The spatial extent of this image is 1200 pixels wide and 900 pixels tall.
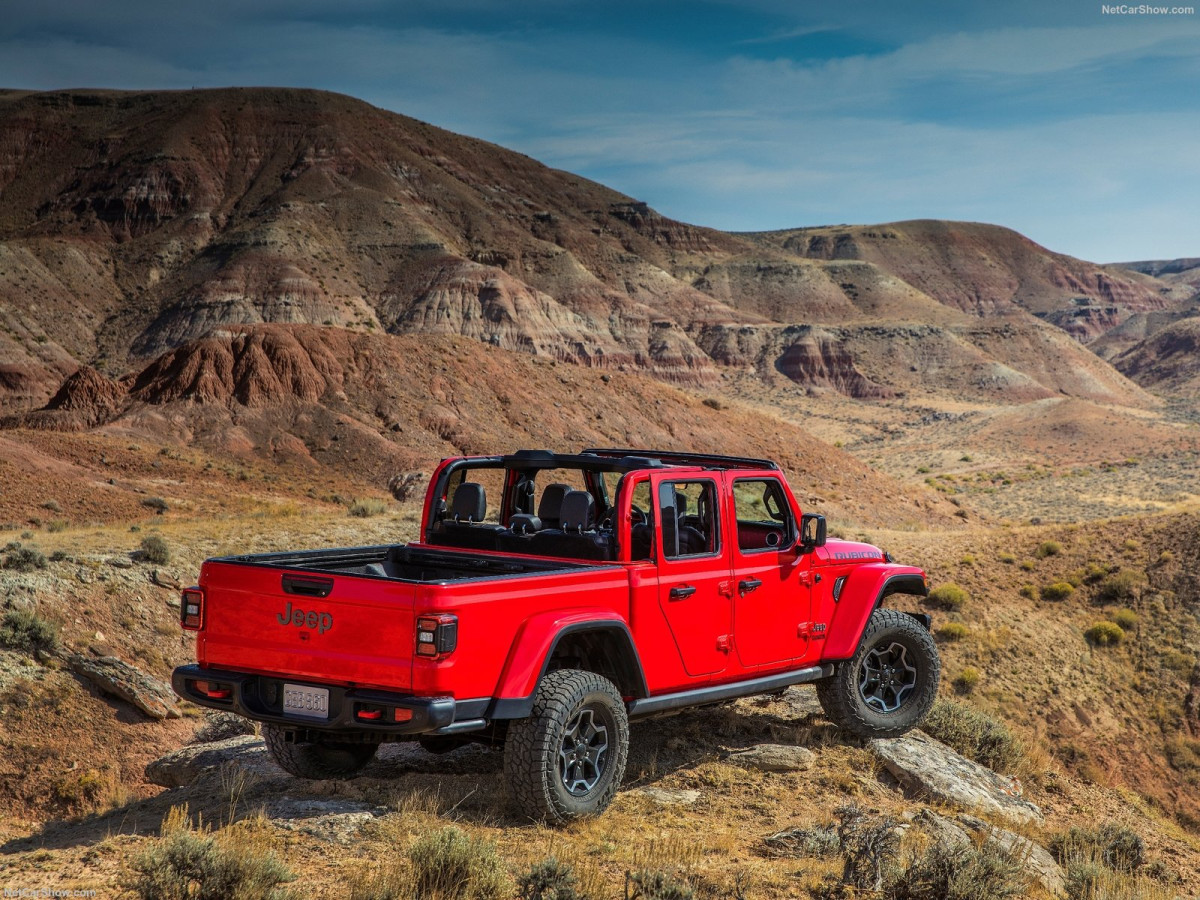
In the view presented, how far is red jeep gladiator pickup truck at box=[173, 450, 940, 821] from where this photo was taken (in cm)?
581

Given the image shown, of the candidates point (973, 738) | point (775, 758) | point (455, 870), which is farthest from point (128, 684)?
point (973, 738)

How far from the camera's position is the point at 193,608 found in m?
6.56

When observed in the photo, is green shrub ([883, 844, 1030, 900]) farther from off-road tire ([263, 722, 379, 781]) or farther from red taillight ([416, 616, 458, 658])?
off-road tire ([263, 722, 379, 781])

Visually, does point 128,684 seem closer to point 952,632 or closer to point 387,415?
point 952,632

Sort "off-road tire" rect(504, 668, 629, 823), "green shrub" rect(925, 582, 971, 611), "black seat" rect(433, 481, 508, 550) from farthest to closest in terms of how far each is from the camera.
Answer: "green shrub" rect(925, 582, 971, 611)
"black seat" rect(433, 481, 508, 550)
"off-road tire" rect(504, 668, 629, 823)

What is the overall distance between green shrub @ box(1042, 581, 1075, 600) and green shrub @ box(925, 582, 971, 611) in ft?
7.48

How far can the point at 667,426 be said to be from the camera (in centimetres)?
4947

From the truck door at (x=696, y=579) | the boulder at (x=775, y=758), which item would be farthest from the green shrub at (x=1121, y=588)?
the truck door at (x=696, y=579)

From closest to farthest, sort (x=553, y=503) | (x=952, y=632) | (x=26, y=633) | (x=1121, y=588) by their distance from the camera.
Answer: (x=553, y=503) < (x=26, y=633) < (x=952, y=632) < (x=1121, y=588)

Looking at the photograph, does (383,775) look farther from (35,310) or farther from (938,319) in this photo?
(938,319)

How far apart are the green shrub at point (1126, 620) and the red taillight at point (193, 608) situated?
1970 cm

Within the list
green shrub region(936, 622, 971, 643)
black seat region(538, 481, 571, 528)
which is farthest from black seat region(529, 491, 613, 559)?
green shrub region(936, 622, 971, 643)

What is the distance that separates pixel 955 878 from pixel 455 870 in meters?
2.64

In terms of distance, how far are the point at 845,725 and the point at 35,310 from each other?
284 feet
